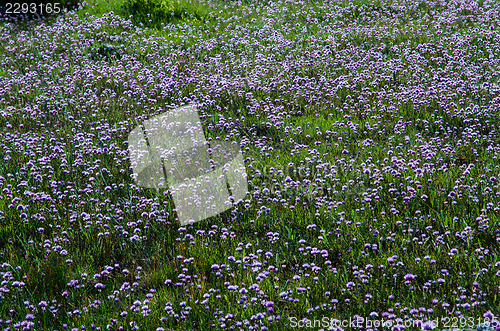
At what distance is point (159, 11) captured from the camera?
531 inches

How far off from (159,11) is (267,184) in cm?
939

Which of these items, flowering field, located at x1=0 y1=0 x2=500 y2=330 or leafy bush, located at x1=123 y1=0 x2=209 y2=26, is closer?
flowering field, located at x1=0 y1=0 x2=500 y2=330

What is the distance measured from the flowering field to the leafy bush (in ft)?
6.96

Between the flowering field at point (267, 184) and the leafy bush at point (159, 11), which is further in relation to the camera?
the leafy bush at point (159, 11)

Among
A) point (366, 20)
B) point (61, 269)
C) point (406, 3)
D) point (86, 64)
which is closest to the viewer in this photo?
point (61, 269)

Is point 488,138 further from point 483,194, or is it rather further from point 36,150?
point 36,150

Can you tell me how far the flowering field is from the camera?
3941 millimetres

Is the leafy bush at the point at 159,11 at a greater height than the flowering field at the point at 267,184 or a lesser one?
greater

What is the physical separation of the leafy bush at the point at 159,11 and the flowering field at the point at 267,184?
2.12m

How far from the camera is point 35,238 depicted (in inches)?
199

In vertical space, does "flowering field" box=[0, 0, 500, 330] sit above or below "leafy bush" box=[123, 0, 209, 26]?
below

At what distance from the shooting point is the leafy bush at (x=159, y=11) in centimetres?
1341

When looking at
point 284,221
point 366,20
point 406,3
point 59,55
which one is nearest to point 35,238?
point 284,221

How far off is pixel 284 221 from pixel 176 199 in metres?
1.39
